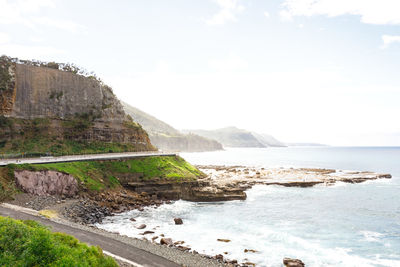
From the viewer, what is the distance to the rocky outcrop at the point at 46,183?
4528 centimetres

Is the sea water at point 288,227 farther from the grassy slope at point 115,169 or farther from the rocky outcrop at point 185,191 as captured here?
the grassy slope at point 115,169

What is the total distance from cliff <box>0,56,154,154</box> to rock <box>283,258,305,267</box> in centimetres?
5682

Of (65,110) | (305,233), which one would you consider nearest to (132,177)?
(65,110)

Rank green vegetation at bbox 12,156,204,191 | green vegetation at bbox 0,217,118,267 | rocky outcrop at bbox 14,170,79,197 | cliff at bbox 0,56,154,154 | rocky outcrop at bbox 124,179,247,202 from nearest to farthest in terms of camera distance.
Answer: green vegetation at bbox 0,217,118,267 < rocky outcrop at bbox 14,170,79,197 < green vegetation at bbox 12,156,204,191 < rocky outcrop at bbox 124,179,247,202 < cliff at bbox 0,56,154,154

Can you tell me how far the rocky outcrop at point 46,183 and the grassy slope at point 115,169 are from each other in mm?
1202

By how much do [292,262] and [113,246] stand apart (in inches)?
741

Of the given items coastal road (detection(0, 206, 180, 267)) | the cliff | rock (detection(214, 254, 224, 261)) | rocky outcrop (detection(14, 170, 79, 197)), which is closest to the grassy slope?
rocky outcrop (detection(14, 170, 79, 197))

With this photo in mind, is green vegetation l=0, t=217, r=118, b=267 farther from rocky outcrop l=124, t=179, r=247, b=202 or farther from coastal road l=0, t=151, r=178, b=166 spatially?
rocky outcrop l=124, t=179, r=247, b=202

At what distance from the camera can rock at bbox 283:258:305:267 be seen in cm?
2828

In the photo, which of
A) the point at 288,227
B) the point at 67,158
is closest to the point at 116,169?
the point at 67,158

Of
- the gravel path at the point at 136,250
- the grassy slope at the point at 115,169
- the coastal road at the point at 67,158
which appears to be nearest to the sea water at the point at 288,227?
the gravel path at the point at 136,250

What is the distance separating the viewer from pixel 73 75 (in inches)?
3228

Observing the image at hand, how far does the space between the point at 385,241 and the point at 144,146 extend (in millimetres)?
64752

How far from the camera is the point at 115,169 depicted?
62.5m
